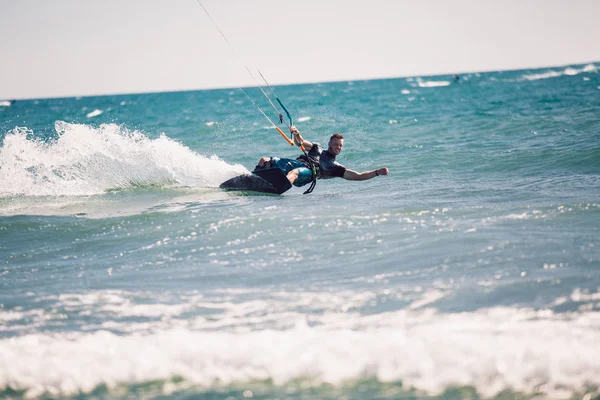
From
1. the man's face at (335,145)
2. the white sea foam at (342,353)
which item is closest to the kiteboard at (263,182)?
the man's face at (335,145)

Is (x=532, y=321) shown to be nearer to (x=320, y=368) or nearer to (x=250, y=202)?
(x=320, y=368)

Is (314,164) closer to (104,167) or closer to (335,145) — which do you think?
(335,145)

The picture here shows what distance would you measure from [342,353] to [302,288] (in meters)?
1.27

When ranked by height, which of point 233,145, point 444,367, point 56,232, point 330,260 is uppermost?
point 233,145

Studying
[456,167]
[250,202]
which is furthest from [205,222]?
[456,167]

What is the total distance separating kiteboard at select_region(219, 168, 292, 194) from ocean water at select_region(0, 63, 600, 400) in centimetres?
18

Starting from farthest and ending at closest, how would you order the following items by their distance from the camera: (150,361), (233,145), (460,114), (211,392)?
(460,114), (233,145), (150,361), (211,392)

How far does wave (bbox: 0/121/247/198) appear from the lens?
11039 millimetres

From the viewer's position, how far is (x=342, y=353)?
12.8ft

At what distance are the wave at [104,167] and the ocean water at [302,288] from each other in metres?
0.09

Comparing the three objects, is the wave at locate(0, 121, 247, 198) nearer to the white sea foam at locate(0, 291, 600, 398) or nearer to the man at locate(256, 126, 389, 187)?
the man at locate(256, 126, 389, 187)

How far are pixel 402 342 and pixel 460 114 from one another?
24.8 m

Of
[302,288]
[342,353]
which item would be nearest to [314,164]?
[302,288]

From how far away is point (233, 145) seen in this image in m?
19.5
